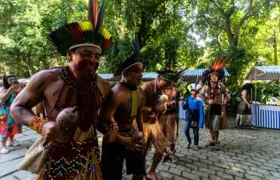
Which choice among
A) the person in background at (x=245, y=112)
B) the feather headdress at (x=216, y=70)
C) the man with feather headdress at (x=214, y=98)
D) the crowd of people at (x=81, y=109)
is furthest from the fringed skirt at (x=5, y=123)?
the person in background at (x=245, y=112)

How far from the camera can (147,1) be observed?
13180 mm

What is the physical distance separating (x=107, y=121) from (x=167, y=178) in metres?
2.31

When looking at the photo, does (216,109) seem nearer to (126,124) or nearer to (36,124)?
(126,124)

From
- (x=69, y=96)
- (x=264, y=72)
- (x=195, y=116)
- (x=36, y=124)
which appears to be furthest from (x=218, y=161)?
(x=264, y=72)

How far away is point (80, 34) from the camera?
1.68 m

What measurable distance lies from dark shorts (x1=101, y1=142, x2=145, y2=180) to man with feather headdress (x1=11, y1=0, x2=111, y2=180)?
79 centimetres

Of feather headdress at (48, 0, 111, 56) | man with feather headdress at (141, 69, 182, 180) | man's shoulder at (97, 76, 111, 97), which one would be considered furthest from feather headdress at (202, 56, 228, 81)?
feather headdress at (48, 0, 111, 56)

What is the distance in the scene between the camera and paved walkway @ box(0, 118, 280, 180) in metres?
4.06

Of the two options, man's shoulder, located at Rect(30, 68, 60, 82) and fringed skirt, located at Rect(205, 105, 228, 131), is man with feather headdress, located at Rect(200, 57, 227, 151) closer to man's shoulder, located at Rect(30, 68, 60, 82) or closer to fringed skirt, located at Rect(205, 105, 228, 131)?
fringed skirt, located at Rect(205, 105, 228, 131)

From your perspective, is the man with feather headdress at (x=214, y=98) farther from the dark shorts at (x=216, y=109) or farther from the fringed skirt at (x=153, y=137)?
the fringed skirt at (x=153, y=137)

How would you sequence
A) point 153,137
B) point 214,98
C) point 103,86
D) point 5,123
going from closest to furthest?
1. point 103,86
2. point 153,137
3. point 5,123
4. point 214,98

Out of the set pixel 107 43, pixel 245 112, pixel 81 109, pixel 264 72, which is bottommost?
pixel 245 112

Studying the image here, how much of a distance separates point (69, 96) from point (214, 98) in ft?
16.8

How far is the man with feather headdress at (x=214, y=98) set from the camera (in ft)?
19.6
